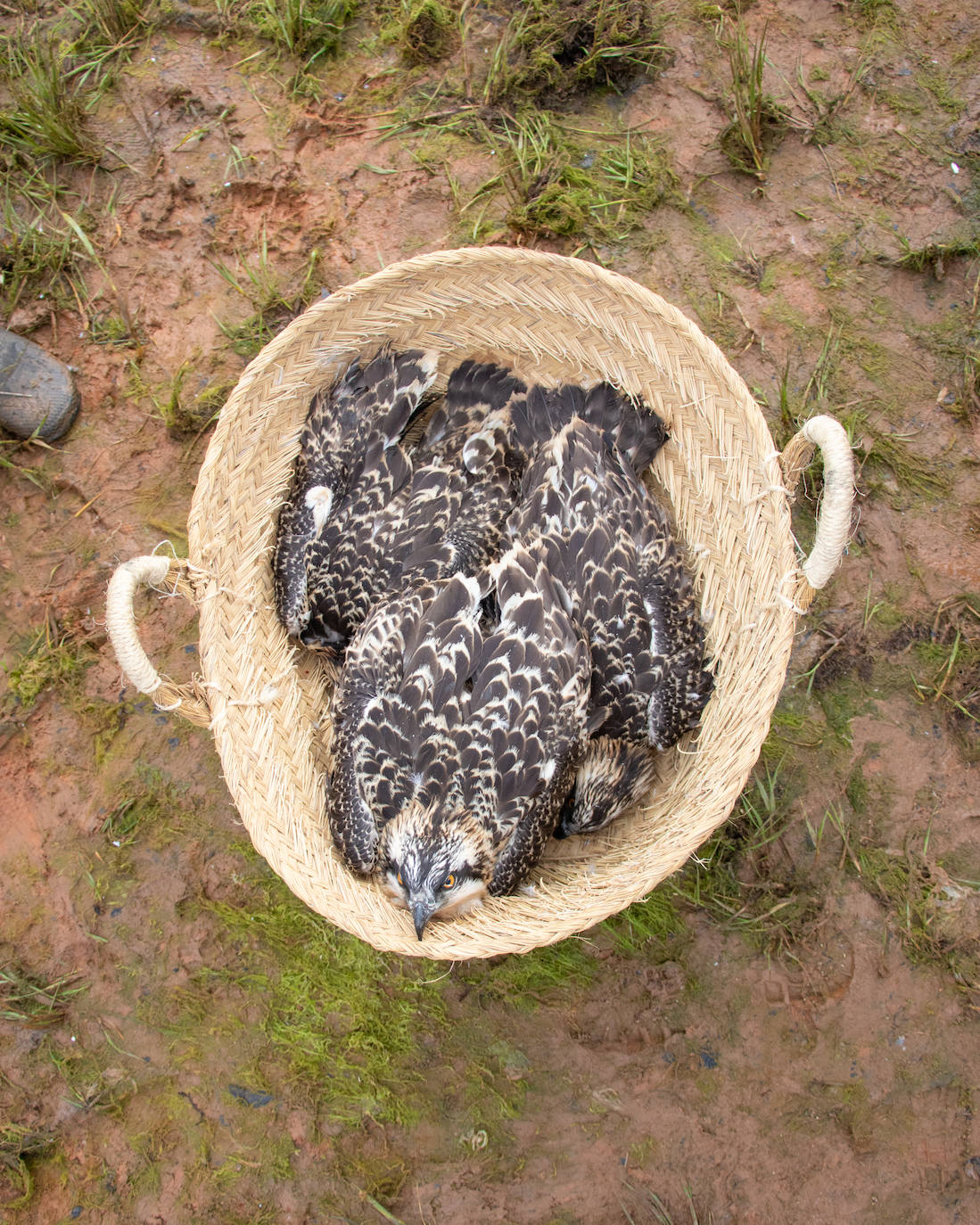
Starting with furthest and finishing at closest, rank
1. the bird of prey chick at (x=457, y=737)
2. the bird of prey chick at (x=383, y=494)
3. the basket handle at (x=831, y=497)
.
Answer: the bird of prey chick at (x=383, y=494) < the bird of prey chick at (x=457, y=737) < the basket handle at (x=831, y=497)

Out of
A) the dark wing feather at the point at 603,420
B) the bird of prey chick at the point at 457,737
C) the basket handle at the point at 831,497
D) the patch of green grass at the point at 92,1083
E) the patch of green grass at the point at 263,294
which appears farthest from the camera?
the patch of green grass at the point at 263,294

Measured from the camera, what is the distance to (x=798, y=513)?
3.79 m

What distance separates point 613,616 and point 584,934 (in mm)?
1398

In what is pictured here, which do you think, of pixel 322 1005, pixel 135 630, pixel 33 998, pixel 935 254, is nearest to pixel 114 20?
pixel 135 630

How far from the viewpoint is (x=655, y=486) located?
362 cm

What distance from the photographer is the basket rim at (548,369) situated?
114 inches

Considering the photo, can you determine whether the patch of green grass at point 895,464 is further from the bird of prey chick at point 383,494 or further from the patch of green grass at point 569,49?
the patch of green grass at point 569,49

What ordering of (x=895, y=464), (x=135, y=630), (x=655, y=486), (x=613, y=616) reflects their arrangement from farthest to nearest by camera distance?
(x=895, y=464) < (x=655, y=486) < (x=613, y=616) < (x=135, y=630)

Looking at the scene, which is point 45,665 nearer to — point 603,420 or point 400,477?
point 400,477

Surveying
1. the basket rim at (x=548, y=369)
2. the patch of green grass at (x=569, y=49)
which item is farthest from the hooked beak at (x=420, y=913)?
the patch of green grass at (x=569, y=49)

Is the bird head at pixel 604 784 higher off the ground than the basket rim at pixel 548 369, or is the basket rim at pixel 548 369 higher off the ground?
the basket rim at pixel 548 369

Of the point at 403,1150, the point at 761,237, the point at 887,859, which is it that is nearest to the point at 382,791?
the point at 403,1150

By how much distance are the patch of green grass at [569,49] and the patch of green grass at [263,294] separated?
1.25 m

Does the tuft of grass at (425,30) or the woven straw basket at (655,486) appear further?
the tuft of grass at (425,30)
